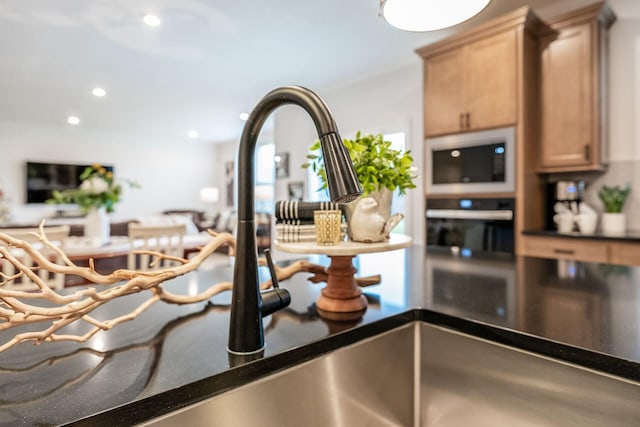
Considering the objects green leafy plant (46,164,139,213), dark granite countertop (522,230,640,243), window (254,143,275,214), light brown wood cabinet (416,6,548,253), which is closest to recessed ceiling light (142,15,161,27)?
green leafy plant (46,164,139,213)

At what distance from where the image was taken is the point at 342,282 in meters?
0.79

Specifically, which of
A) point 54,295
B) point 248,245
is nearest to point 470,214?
point 248,245

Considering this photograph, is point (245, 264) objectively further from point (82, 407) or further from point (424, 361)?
point (424, 361)

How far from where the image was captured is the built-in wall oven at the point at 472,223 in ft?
8.83

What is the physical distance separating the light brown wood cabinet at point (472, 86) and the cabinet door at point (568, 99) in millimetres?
303

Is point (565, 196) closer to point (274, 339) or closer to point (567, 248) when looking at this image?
point (567, 248)

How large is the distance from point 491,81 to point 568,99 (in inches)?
20.8

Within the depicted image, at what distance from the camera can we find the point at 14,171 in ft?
22.4

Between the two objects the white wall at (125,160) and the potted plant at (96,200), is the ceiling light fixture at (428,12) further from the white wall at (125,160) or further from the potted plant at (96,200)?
the white wall at (125,160)

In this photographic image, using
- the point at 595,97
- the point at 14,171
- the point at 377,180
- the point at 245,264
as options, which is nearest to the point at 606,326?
the point at 377,180

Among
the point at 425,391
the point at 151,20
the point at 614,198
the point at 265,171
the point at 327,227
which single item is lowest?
the point at 425,391

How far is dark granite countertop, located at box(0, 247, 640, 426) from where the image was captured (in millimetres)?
465

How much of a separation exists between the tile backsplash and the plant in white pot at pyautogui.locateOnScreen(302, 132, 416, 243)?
104 inches

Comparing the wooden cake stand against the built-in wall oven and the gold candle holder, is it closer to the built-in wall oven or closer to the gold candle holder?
the gold candle holder
